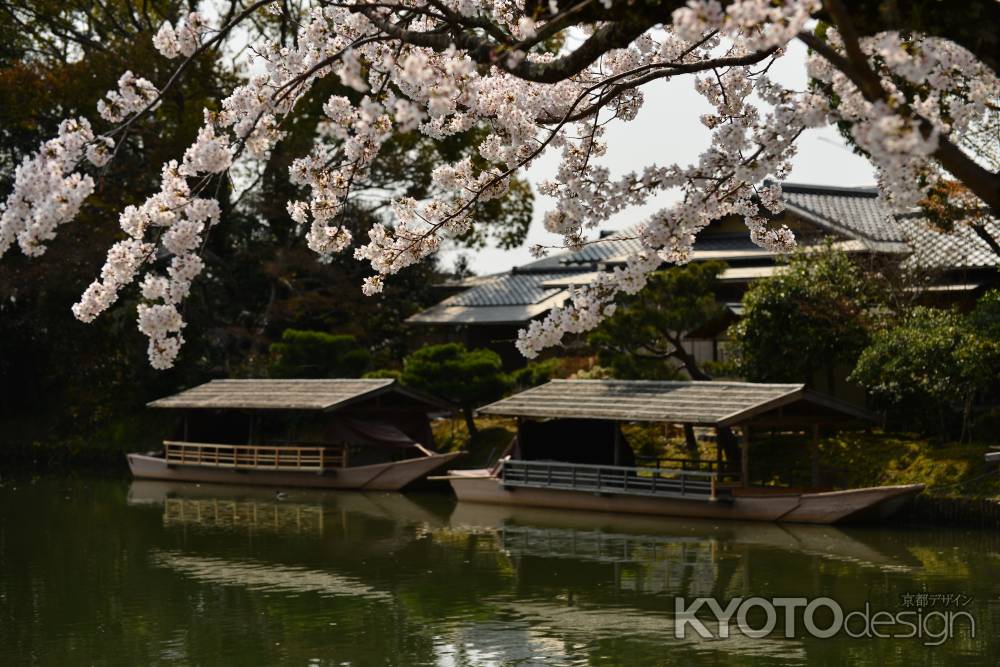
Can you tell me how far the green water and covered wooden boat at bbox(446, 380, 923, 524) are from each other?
466 mm

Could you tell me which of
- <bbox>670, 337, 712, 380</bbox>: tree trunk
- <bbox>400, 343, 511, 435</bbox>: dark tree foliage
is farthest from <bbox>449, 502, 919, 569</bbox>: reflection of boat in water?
<bbox>400, 343, 511, 435</bbox>: dark tree foliage

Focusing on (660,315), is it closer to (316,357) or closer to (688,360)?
(688,360)

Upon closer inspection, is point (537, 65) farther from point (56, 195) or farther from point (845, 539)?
point (845, 539)

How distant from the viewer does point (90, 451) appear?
31.1 m

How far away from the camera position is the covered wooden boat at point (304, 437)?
2488 cm

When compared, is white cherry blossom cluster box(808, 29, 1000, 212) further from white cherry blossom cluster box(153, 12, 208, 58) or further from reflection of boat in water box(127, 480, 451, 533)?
reflection of boat in water box(127, 480, 451, 533)

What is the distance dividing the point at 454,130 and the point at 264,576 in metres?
8.27

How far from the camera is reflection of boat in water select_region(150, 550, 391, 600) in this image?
13.8m

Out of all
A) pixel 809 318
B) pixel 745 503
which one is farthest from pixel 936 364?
pixel 745 503

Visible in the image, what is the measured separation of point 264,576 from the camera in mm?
14680

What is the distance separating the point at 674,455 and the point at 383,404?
21.8 ft

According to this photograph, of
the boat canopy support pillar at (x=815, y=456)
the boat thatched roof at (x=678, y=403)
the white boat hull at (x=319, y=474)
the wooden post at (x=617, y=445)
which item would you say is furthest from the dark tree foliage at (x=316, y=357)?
the boat canopy support pillar at (x=815, y=456)

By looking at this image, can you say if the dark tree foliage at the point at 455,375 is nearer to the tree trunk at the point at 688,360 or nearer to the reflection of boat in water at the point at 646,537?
the tree trunk at the point at 688,360

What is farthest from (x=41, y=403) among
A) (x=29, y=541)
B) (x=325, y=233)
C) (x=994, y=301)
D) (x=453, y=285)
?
(x=325, y=233)
